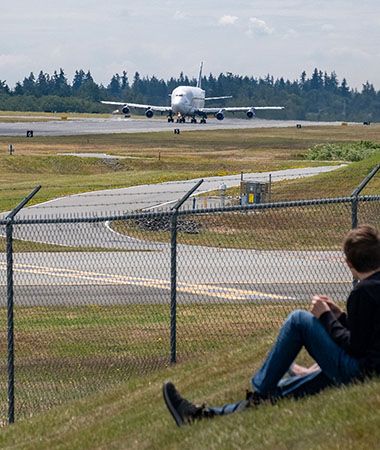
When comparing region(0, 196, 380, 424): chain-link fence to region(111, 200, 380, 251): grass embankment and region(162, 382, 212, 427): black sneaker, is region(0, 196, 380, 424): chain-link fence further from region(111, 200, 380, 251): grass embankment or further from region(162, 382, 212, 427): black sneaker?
region(162, 382, 212, 427): black sneaker

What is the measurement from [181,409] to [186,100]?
4223 inches

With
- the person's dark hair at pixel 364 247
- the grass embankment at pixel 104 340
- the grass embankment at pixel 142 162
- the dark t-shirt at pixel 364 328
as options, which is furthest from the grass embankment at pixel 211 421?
the grass embankment at pixel 142 162

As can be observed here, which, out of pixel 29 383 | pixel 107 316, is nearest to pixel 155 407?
pixel 29 383

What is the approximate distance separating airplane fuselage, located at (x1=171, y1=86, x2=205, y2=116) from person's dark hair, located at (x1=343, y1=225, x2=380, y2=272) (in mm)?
105091

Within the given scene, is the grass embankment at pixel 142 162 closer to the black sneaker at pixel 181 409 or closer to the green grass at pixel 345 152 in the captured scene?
the green grass at pixel 345 152

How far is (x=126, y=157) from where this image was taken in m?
62.9

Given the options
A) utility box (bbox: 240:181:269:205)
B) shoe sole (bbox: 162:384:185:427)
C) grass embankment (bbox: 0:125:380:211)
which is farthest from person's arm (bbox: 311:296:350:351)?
grass embankment (bbox: 0:125:380:211)

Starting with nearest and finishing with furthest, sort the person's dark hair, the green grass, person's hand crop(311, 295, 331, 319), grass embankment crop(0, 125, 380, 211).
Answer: the person's dark hair
person's hand crop(311, 295, 331, 319)
grass embankment crop(0, 125, 380, 211)
the green grass

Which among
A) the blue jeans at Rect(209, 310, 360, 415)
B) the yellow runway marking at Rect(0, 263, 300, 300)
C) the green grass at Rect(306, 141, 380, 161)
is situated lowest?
the green grass at Rect(306, 141, 380, 161)

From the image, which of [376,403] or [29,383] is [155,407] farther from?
[29,383]

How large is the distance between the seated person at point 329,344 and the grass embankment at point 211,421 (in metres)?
0.15

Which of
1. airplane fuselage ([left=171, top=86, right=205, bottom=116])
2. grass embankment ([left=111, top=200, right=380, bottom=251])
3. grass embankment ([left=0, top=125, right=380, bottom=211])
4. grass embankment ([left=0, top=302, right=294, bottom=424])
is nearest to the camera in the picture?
grass embankment ([left=0, top=302, right=294, bottom=424])

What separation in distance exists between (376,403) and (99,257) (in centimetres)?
1030

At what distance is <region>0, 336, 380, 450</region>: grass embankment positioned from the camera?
18.6 ft
